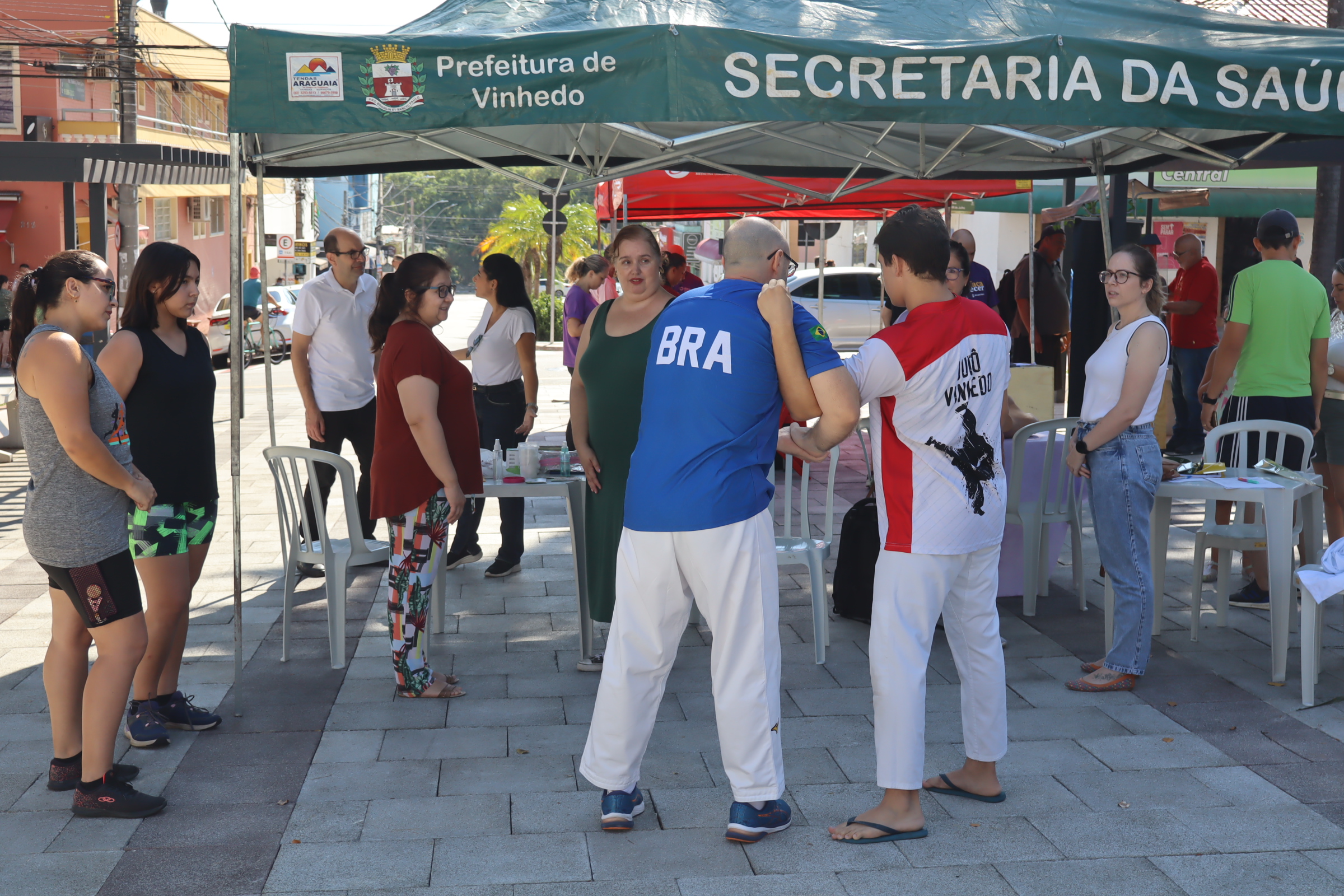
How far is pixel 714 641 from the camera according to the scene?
125 inches

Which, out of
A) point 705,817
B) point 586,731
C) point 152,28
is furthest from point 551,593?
point 152,28

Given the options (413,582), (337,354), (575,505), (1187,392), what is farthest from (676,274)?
(413,582)

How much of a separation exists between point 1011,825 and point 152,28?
94.6ft

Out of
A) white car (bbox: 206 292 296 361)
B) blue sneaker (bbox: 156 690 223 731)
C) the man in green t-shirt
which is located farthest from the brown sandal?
white car (bbox: 206 292 296 361)

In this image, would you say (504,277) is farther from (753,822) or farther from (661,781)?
(753,822)

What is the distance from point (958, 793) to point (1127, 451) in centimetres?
160

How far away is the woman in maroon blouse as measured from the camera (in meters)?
4.23

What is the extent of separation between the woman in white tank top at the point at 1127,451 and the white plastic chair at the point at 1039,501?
0.80m

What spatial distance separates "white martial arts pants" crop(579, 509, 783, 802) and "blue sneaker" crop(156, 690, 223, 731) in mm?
1631

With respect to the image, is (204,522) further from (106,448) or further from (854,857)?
(854,857)

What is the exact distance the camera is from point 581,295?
366 inches

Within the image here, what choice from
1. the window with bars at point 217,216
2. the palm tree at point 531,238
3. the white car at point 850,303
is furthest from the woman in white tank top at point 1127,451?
the window with bars at point 217,216

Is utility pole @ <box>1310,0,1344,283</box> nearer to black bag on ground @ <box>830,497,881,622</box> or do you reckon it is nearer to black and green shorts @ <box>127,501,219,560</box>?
black bag on ground @ <box>830,497,881,622</box>

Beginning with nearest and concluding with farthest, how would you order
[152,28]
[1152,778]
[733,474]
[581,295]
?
[733,474] < [1152,778] < [581,295] < [152,28]
